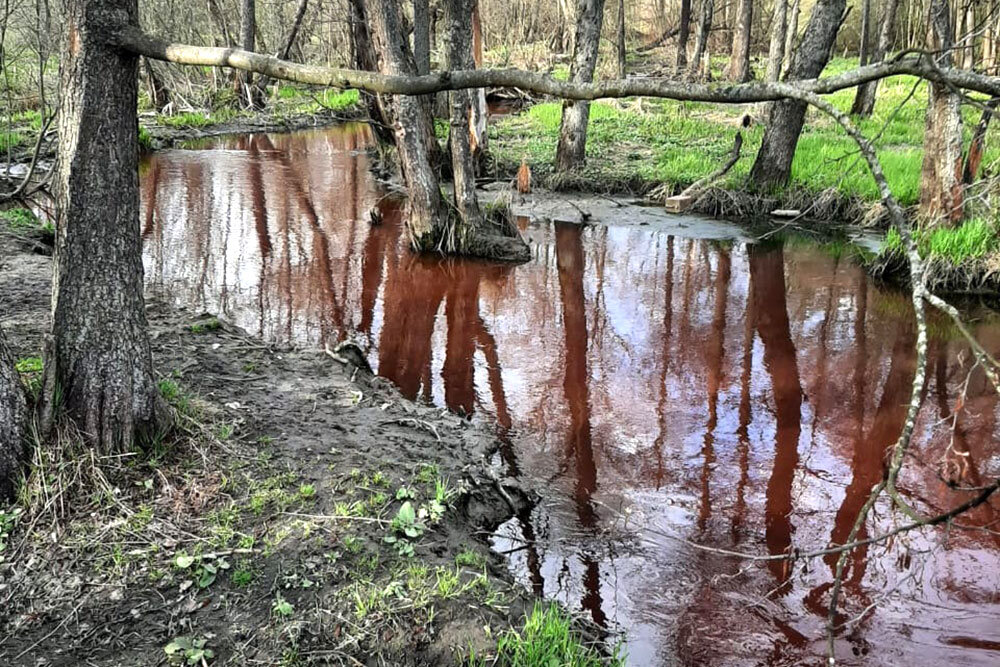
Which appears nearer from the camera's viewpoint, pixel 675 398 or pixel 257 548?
pixel 257 548

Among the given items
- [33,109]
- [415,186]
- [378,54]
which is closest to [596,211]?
[415,186]

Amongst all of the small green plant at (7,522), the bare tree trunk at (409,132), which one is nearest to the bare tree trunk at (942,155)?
the bare tree trunk at (409,132)

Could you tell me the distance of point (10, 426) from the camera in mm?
3861

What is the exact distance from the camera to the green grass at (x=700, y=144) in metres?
12.2

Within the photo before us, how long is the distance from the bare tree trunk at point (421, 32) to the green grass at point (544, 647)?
9401 millimetres

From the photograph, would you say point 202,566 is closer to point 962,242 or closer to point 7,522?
point 7,522

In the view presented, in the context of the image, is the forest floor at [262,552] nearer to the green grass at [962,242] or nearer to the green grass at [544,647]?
the green grass at [544,647]

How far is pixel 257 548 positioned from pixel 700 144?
13.7 metres

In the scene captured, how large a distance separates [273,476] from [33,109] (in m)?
17.0

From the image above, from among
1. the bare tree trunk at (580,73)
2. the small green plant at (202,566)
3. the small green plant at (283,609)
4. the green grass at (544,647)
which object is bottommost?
the green grass at (544,647)

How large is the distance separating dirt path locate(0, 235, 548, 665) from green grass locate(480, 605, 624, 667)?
0.09m

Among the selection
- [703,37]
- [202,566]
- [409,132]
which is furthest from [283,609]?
[703,37]

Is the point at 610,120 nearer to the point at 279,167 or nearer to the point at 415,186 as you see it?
the point at 279,167

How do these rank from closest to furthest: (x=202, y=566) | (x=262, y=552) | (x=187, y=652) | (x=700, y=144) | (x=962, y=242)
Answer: (x=187, y=652) → (x=202, y=566) → (x=262, y=552) → (x=962, y=242) → (x=700, y=144)
